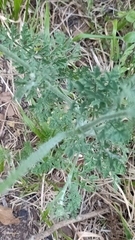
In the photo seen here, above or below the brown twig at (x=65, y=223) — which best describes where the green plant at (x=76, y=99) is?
above

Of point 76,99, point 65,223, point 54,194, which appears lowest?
point 65,223

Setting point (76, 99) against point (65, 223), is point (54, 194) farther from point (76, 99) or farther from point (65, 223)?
point (76, 99)

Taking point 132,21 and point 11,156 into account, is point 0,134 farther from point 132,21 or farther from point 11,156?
point 132,21

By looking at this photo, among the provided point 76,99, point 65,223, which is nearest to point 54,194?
point 65,223

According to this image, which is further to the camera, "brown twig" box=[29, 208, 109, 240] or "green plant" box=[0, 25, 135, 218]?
"brown twig" box=[29, 208, 109, 240]

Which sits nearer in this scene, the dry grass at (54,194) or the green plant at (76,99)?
the green plant at (76,99)

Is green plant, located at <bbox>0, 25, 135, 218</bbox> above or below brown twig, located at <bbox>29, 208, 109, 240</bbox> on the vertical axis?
above

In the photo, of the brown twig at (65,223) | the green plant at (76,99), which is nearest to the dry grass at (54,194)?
the brown twig at (65,223)

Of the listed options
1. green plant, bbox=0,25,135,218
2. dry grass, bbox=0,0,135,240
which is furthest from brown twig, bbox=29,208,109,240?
green plant, bbox=0,25,135,218

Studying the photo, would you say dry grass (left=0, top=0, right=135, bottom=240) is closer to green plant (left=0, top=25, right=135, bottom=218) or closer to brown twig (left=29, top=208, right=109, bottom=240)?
brown twig (left=29, top=208, right=109, bottom=240)

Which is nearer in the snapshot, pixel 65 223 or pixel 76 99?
pixel 76 99

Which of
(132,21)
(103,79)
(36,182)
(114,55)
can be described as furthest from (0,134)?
(103,79)

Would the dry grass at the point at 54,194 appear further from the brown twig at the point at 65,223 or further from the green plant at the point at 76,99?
the green plant at the point at 76,99
